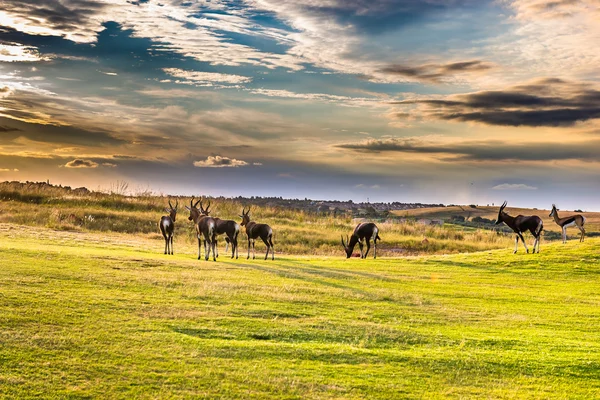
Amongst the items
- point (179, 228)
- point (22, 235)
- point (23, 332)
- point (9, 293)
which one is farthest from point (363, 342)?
point (179, 228)

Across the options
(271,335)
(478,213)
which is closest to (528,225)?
(271,335)

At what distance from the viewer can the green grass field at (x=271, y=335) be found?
387 inches

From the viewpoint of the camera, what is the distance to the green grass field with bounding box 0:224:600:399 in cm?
984

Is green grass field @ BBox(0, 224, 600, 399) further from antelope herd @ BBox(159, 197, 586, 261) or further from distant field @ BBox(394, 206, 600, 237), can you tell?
distant field @ BBox(394, 206, 600, 237)

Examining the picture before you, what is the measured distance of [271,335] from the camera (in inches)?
520

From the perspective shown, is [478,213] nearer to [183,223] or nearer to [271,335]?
[183,223]

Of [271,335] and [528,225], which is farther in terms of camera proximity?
[528,225]

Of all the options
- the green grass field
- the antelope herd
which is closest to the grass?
the antelope herd

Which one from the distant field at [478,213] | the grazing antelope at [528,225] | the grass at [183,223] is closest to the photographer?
the grazing antelope at [528,225]

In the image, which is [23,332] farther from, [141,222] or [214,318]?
[141,222]

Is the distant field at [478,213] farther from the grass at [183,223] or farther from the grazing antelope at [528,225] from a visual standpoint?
the grazing antelope at [528,225]

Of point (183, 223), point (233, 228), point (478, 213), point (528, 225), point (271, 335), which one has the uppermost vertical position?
point (478, 213)

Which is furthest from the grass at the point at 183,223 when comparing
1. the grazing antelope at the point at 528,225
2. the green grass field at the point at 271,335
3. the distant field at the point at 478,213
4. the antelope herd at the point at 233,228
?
the distant field at the point at 478,213

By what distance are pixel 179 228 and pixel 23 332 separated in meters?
40.0
